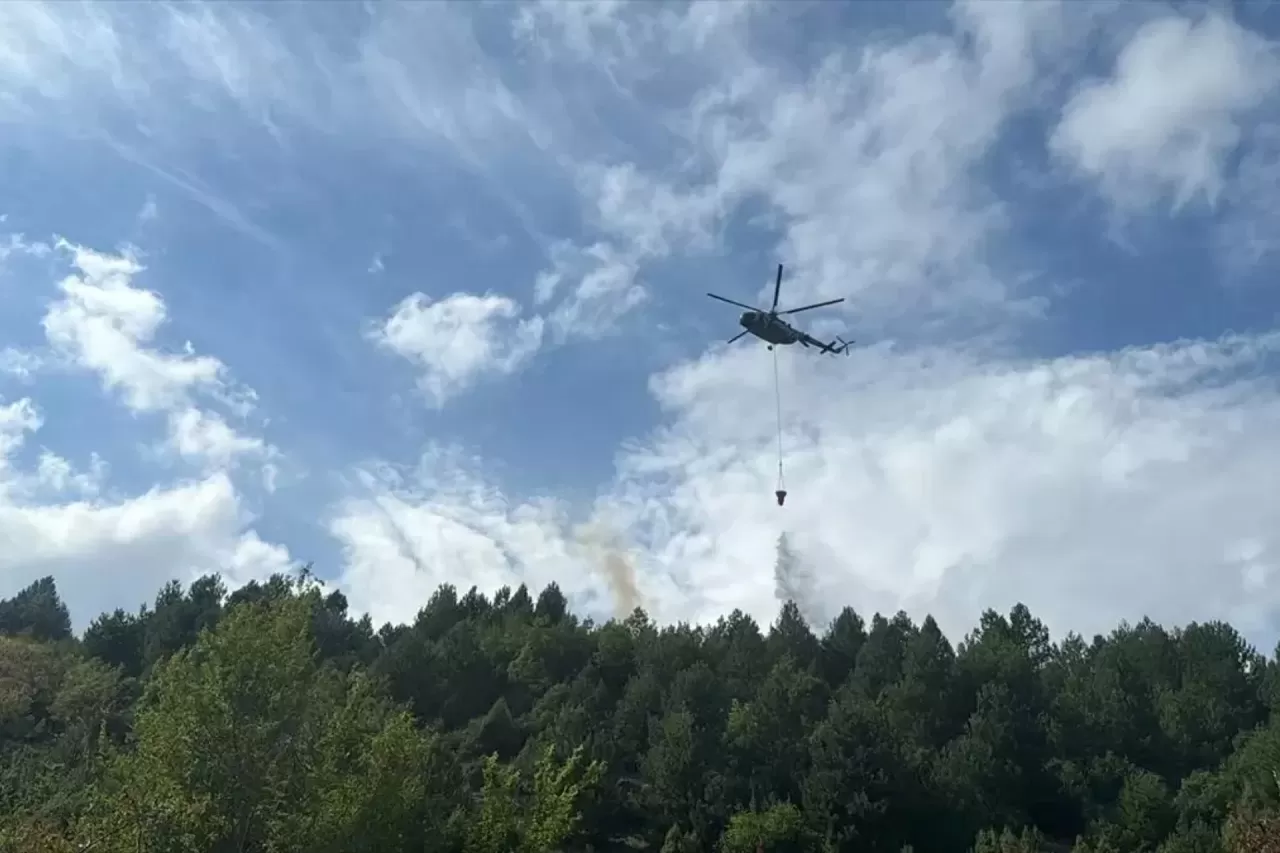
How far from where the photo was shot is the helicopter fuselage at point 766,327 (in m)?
43.2

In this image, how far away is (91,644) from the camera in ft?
373

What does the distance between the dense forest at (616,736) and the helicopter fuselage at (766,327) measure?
18.6 m

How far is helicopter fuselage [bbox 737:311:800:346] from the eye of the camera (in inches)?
1700

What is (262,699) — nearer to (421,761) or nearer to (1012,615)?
(421,761)

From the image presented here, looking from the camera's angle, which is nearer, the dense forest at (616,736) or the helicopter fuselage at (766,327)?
the dense forest at (616,736)

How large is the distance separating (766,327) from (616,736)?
149ft

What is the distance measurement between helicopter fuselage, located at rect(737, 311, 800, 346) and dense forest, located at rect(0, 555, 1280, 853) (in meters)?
18.6

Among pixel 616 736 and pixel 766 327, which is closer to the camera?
pixel 766 327

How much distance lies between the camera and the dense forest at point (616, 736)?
3178cm

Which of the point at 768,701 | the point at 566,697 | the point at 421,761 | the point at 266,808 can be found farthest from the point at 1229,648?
the point at 266,808

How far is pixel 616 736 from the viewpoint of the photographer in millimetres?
79688

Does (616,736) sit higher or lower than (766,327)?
lower

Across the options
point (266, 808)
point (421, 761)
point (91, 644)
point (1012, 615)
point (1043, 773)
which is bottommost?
point (266, 808)

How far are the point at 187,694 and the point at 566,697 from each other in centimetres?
6077
